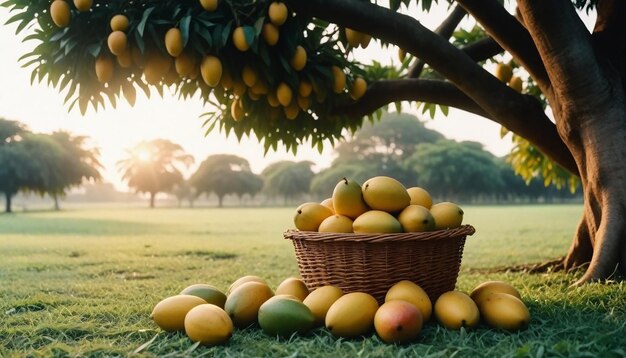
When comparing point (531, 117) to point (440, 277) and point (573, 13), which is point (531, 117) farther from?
point (440, 277)

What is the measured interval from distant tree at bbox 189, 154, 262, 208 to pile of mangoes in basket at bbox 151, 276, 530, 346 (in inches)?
2825

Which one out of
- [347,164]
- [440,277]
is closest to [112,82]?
[440,277]

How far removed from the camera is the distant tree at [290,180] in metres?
79.1

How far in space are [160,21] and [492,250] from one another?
843 centimetres

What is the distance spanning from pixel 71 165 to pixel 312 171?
41693 mm

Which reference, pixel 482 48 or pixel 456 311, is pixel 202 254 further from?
pixel 456 311

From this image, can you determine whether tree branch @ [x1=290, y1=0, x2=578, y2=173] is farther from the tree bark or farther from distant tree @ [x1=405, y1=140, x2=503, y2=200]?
distant tree @ [x1=405, y1=140, x2=503, y2=200]

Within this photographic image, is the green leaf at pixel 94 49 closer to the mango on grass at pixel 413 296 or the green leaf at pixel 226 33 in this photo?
the green leaf at pixel 226 33

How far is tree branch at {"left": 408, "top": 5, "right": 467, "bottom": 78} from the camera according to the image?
687 centimetres

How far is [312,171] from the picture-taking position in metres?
81.9

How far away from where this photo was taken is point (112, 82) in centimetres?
427

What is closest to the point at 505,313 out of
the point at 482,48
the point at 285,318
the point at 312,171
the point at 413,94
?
the point at 285,318

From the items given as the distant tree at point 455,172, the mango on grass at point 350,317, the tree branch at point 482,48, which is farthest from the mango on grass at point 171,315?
the distant tree at point 455,172

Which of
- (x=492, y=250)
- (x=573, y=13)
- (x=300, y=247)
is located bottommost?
(x=492, y=250)
